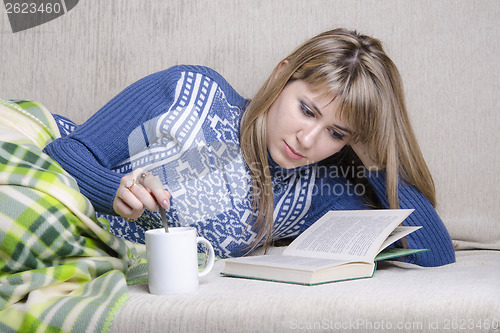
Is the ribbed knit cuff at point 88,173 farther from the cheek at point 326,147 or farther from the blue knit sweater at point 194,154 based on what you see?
the cheek at point 326,147

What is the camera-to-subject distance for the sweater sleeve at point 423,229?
1211 millimetres

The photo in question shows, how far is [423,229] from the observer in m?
1.25

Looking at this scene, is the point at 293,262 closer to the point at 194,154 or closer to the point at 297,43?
the point at 194,154

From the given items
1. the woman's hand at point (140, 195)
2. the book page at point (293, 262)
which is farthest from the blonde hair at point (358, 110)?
the woman's hand at point (140, 195)

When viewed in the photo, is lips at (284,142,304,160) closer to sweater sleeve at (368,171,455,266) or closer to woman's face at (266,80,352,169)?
woman's face at (266,80,352,169)

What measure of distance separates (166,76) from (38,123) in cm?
32

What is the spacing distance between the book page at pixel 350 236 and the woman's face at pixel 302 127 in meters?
0.18

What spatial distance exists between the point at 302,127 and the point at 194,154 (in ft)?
0.87

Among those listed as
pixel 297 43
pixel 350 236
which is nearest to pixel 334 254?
pixel 350 236

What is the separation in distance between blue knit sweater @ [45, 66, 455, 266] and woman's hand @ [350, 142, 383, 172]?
0.02 m

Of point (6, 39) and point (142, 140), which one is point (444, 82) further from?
point (6, 39)

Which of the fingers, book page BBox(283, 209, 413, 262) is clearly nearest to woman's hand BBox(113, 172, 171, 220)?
the fingers

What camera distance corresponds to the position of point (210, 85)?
4.34 feet

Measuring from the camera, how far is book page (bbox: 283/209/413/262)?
1.00 m
